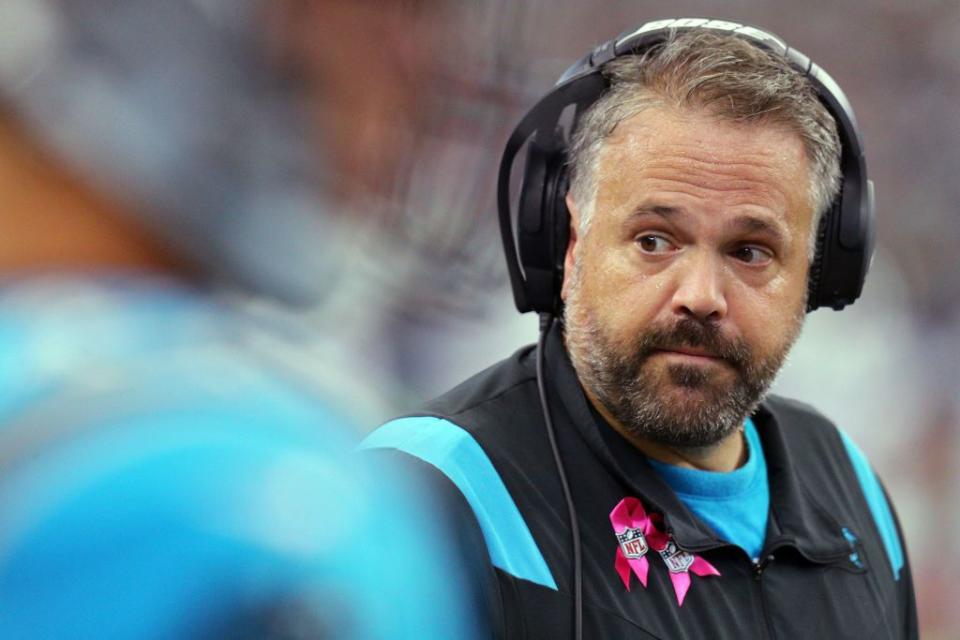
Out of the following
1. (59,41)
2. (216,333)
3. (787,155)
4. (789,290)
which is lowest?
(216,333)

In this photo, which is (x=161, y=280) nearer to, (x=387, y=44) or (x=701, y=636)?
(x=387, y=44)

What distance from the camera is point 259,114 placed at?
1.47 feet

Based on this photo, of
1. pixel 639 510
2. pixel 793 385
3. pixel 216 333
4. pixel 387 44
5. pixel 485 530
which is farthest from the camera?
pixel 793 385

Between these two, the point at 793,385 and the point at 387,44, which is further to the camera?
the point at 793,385

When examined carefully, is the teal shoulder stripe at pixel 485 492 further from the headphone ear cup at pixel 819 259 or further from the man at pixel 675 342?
the headphone ear cup at pixel 819 259

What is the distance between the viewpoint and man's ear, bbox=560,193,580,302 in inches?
54.6

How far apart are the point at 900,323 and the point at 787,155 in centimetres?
224

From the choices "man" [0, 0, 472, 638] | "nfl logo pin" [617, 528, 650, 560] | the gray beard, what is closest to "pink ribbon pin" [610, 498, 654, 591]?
"nfl logo pin" [617, 528, 650, 560]

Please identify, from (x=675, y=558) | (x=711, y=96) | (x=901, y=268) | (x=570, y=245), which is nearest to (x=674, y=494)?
(x=675, y=558)

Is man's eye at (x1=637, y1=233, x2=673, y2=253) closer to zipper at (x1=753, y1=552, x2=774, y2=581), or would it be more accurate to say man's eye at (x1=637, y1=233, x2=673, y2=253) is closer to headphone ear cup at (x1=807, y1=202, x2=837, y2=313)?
headphone ear cup at (x1=807, y1=202, x2=837, y2=313)

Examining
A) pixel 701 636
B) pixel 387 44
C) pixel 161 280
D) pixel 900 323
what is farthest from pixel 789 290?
pixel 900 323

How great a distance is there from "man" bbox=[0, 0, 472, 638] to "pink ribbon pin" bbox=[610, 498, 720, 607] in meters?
0.83

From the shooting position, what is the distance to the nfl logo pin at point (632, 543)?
120 cm

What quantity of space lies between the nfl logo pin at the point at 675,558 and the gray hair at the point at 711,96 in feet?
1.31
